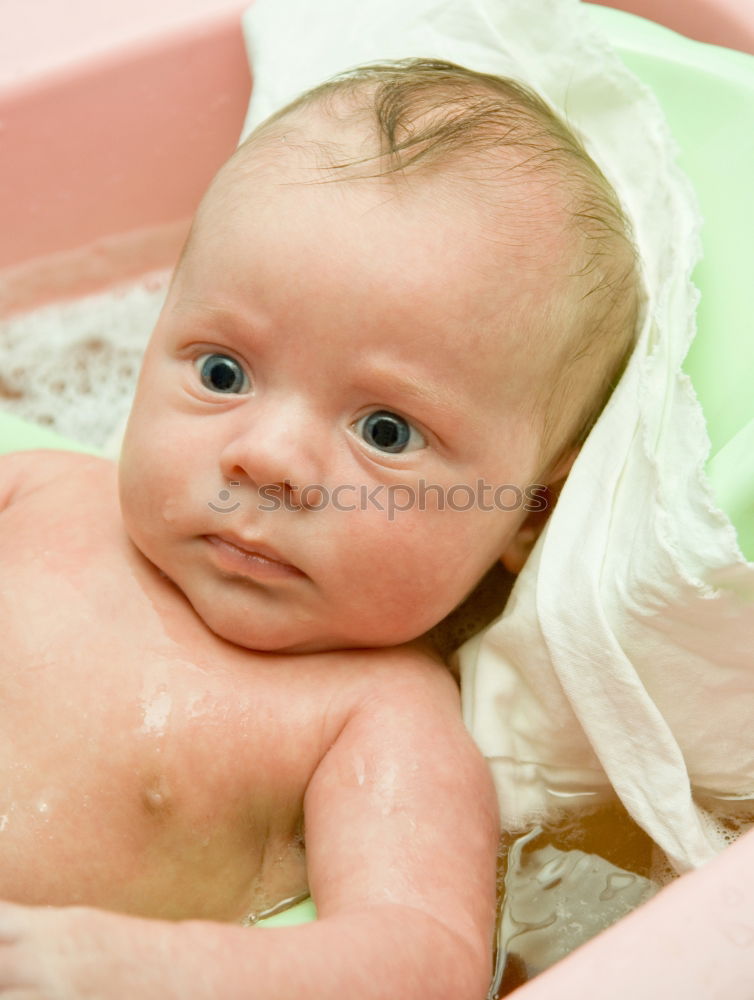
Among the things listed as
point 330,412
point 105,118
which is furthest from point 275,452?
point 105,118

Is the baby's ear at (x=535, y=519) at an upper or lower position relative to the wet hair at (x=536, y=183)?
lower

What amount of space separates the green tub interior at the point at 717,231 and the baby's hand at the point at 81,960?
0.23 meters

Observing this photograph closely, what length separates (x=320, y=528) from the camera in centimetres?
92

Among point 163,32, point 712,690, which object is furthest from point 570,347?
point 163,32

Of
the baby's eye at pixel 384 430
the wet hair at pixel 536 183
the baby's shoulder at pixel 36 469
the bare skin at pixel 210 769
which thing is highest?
the wet hair at pixel 536 183

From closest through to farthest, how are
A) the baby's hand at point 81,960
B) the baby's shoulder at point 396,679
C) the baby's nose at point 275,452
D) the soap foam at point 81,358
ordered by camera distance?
the baby's hand at point 81,960, the baby's nose at point 275,452, the baby's shoulder at point 396,679, the soap foam at point 81,358

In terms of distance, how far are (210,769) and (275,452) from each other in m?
0.28

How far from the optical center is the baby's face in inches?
35.9

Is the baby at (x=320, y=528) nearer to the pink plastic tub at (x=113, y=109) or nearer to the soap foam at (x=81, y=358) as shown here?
the pink plastic tub at (x=113, y=109)

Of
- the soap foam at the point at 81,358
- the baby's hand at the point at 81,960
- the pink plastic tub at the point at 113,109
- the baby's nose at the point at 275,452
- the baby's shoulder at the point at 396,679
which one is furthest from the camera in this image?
the soap foam at the point at 81,358

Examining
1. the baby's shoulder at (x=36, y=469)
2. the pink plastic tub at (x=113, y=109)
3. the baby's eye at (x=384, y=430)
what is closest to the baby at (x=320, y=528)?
the baby's eye at (x=384, y=430)

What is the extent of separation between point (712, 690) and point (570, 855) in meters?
0.24

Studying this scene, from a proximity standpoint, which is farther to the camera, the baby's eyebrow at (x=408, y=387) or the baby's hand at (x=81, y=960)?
the baby's eyebrow at (x=408, y=387)

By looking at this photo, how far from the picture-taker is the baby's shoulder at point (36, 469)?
3.77 feet
